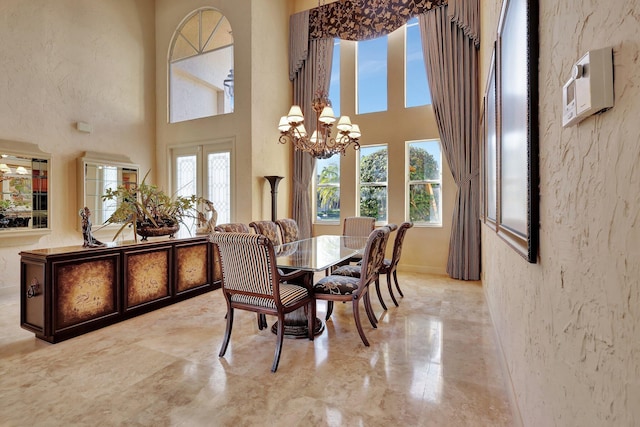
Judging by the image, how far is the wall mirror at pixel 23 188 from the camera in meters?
4.04

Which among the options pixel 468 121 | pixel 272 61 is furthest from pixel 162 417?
pixel 272 61

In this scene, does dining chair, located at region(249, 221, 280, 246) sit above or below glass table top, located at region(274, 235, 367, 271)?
above

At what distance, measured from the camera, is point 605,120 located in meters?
0.69

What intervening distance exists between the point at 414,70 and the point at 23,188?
20.3 ft

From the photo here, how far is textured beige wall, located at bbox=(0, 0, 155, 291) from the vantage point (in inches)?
165

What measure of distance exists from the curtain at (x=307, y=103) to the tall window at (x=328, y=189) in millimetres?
225

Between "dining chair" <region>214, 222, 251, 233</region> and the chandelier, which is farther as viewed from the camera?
the chandelier

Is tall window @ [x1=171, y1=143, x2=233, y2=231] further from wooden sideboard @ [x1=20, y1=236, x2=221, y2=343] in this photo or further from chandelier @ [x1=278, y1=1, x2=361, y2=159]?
chandelier @ [x1=278, y1=1, x2=361, y2=159]

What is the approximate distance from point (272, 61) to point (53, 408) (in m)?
5.63

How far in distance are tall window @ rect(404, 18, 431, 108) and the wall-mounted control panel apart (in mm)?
4967

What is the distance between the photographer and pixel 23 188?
13.9 ft

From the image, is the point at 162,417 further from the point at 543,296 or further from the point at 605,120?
the point at 605,120

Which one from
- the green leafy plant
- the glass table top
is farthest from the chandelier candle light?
the green leafy plant

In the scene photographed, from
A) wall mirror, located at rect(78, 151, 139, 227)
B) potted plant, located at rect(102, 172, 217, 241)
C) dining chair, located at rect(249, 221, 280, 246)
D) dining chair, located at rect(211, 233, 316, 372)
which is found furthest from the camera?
wall mirror, located at rect(78, 151, 139, 227)
